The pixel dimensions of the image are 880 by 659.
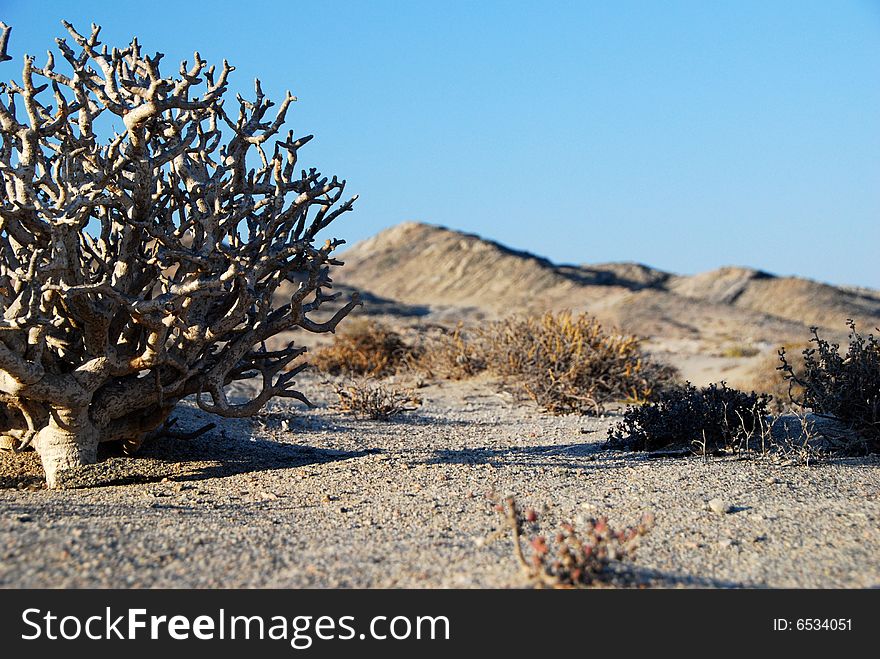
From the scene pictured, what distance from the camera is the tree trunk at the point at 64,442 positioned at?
5358 millimetres

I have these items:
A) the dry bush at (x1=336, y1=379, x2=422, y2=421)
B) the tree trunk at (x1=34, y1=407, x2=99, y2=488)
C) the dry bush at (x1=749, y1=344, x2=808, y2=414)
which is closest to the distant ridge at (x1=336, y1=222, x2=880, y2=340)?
the dry bush at (x1=749, y1=344, x2=808, y2=414)

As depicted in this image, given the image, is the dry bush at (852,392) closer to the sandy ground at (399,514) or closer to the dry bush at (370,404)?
the sandy ground at (399,514)

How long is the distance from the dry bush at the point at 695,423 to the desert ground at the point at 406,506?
1.00 feet

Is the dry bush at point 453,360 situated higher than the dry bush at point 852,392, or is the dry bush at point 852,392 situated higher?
the dry bush at point 453,360

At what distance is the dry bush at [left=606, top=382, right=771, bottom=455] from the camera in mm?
6609

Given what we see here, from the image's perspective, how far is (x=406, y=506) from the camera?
15.5ft

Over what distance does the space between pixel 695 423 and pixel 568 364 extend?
3.57 m

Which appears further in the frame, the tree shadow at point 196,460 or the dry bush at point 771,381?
the dry bush at point 771,381

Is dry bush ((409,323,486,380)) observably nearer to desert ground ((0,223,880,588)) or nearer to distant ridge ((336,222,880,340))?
desert ground ((0,223,880,588))

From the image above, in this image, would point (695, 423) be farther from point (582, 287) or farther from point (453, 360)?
point (582, 287)

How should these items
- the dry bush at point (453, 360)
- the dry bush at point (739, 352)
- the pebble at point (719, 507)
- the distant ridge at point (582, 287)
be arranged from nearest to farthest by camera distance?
the pebble at point (719, 507), the dry bush at point (453, 360), the dry bush at point (739, 352), the distant ridge at point (582, 287)

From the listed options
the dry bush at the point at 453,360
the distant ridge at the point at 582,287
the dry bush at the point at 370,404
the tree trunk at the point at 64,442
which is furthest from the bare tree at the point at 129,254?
the distant ridge at the point at 582,287

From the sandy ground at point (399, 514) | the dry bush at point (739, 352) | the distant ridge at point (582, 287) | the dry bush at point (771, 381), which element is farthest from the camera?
the distant ridge at point (582, 287)
